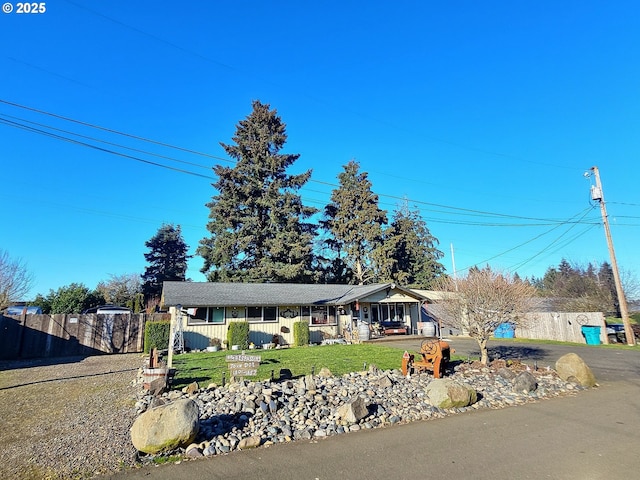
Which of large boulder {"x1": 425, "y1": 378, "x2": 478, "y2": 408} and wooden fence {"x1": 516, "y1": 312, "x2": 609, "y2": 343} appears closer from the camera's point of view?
large boulder {"x1": 425, "y1": 378, "x2": 478, "y2": 408}

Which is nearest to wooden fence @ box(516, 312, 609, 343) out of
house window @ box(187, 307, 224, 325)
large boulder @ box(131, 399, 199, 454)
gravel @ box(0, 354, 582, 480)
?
gravel @ box(0, 354, 582, 480)

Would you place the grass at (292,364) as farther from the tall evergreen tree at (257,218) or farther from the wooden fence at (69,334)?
the tall evergreen tree at (257,218)

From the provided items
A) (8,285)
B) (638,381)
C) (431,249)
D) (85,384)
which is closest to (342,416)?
(85,384)

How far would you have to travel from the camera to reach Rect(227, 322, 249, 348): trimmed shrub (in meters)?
17.5

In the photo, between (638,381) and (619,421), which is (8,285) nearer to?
(619,421)

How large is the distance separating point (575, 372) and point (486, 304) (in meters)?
2.85

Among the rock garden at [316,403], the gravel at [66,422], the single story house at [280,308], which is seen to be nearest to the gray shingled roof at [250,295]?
the single story house at [280,308]

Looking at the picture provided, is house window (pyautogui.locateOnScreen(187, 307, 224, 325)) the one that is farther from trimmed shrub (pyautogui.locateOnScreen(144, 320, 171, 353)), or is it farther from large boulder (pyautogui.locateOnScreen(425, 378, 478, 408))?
large boulder (pyautogui.locateOnScreen(425, 378, 478, 408))

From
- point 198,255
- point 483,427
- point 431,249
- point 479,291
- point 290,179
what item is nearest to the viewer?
point 483,427

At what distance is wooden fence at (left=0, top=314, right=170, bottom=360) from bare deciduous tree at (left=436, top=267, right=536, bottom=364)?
15967mm

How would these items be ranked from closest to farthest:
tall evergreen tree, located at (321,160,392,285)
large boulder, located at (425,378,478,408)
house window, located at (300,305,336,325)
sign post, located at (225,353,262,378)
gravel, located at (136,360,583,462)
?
gravel, located at (136,360,583,462), large boulder, located at (425,378,478,408), sign post, located at (225,353,262,378), house window, located at (300,305,336,325), tall evergreen tree, located at (321,160,392,285)

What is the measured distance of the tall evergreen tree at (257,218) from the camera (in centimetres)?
3159

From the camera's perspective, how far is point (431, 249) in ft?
144

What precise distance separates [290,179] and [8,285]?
23.3m
